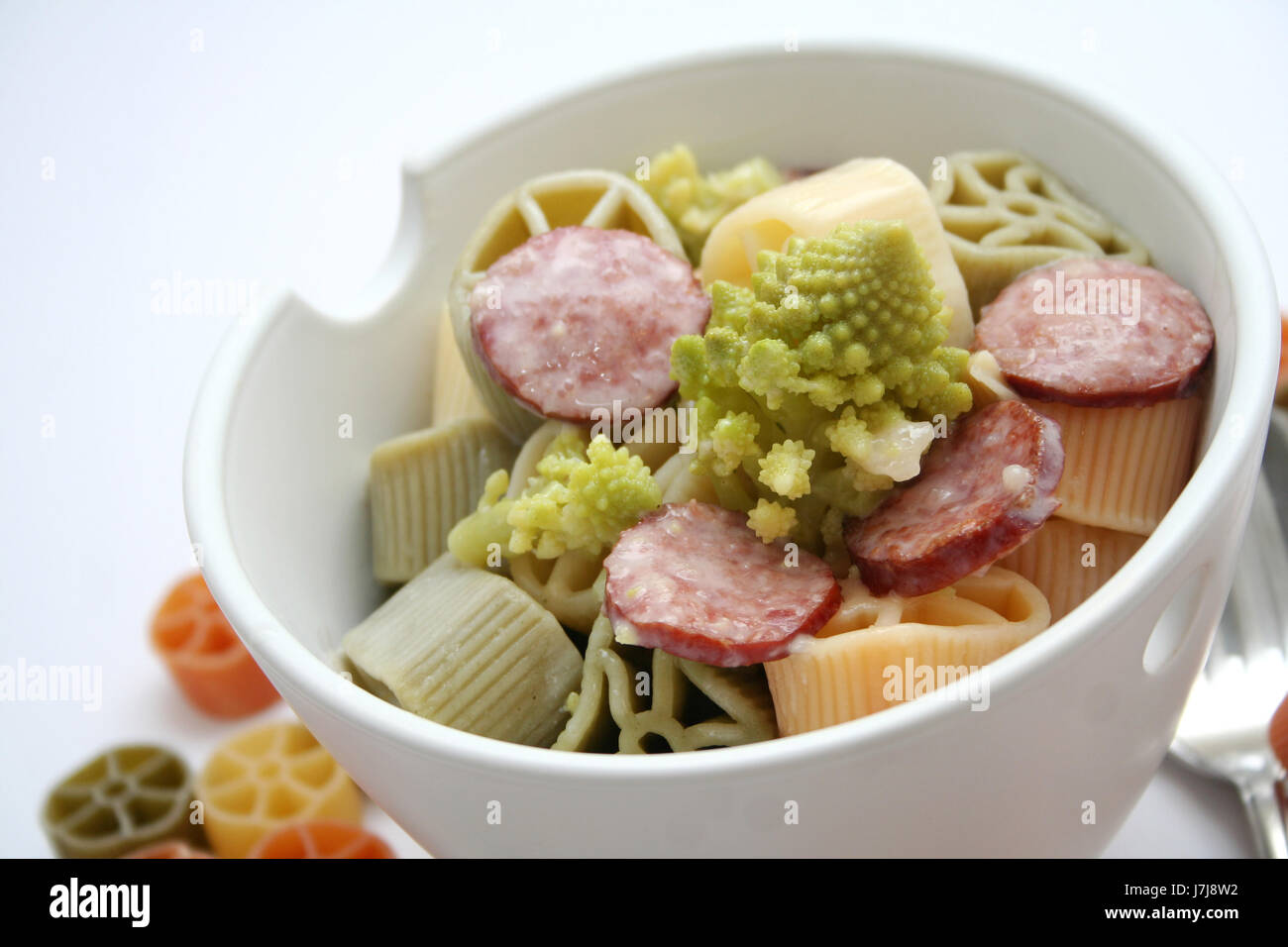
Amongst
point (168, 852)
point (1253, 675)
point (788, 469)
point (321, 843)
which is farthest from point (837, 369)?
point (168, 852)

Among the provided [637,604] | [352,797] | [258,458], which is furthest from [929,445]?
[352,797]

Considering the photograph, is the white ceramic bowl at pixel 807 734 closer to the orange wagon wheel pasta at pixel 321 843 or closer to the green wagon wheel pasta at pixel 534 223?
the green wagon wheel pasta at pixel 534 223

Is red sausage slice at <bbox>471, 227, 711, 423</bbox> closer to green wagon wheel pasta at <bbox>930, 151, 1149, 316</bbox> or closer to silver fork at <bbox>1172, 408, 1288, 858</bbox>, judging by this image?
green wagon wheel pasta at <bbox>930, 151, 1149, 316</bbox>

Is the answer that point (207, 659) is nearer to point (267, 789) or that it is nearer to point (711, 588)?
point (267, 789)

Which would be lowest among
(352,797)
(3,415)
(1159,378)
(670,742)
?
(352,797)
